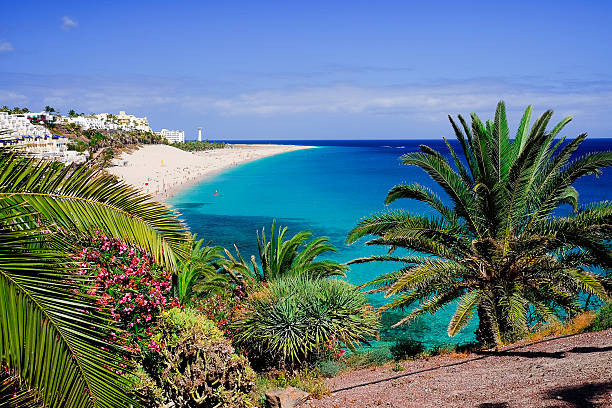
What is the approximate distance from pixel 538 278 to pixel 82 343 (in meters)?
8.80

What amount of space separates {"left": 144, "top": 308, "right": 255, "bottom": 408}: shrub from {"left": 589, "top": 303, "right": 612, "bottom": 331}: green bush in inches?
243

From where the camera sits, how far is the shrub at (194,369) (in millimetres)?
6371

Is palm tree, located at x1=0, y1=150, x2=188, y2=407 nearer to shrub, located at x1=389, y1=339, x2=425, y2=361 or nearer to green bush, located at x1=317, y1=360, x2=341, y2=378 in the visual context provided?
green bush, located at x1=317, y1=360, x2=341, y2=378

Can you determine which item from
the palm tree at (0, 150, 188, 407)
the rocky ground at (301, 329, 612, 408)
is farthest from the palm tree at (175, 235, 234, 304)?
the palm tree at (0, 150, 188, 407)

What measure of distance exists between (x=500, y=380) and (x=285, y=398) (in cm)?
314

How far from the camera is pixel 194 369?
6426 mm

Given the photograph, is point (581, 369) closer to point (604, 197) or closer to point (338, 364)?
point (338, 364)

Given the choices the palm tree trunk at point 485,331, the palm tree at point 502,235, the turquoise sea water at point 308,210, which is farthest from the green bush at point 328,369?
the turquoise sea water at point 308,210

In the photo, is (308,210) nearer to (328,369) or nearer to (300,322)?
(300,322)

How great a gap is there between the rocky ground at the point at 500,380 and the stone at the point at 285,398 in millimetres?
155

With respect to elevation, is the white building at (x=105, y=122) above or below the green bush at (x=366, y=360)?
above

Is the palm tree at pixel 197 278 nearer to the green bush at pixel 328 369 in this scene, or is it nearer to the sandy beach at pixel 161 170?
the green bush at pixel 328 369

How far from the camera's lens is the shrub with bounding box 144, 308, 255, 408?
6.37 metres

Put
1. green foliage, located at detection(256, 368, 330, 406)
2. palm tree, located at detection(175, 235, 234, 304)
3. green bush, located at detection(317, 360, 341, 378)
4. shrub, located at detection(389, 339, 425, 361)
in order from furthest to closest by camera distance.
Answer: palm tree, located at detection(175, 235, 234, 304), shrub, located at detection(389, 339, 425, 361), green bush, located at detection(317, 360, 341, 378), green foliage, located at detection(256, 368, 330, 406)
